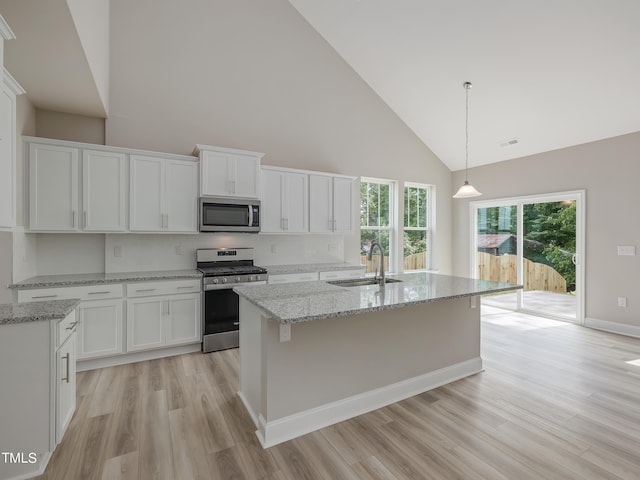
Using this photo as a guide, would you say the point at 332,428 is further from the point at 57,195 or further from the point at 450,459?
the point at 57,195

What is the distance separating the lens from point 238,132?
14.4 feet

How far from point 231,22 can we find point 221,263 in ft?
10.6

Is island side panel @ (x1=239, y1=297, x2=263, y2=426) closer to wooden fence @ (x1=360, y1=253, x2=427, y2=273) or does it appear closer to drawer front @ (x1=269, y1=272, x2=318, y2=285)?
drawer front @ (x1=269, y1=272, x2=318, y2=285)

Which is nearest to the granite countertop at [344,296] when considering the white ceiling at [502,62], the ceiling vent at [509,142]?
the white ceiling at [502,62]

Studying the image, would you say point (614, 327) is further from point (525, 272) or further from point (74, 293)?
point (74, 293)

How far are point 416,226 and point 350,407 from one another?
4.51 metres

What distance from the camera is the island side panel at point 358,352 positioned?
2.06 m

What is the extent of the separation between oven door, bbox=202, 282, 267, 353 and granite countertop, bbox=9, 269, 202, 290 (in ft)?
0.91

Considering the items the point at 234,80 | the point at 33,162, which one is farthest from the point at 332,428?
the point at 234,80

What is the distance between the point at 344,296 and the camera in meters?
2.27

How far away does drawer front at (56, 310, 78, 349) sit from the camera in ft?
6.10

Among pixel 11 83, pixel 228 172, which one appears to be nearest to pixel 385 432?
pixel 228 172

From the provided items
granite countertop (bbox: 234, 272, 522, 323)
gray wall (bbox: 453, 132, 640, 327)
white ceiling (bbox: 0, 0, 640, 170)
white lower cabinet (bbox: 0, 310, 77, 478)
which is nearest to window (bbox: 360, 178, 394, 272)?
white ceiling (bbox: 0, 0, 640, 170)

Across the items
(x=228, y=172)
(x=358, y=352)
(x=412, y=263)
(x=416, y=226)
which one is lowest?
(x=358, y=352)
